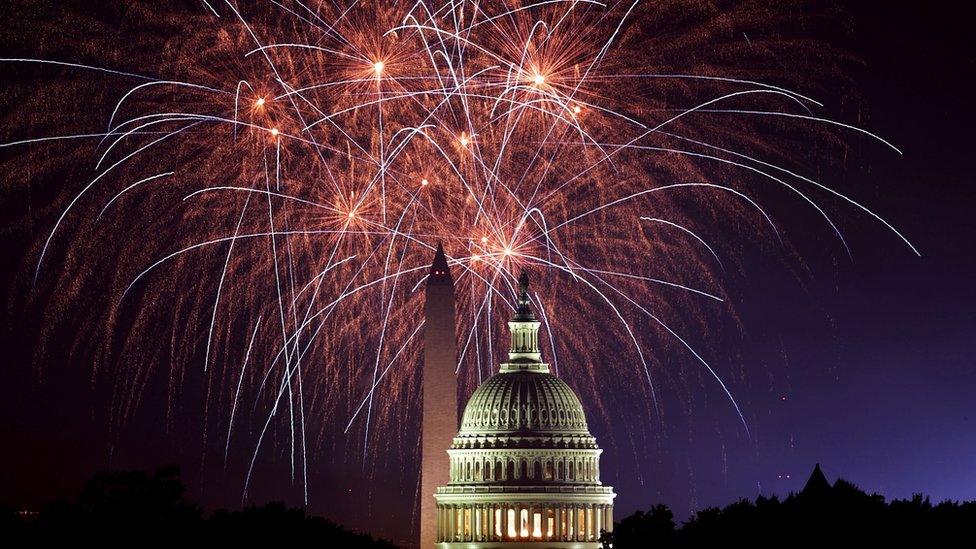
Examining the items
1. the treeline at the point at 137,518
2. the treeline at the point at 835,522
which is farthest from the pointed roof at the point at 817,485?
the treeline at the point at 137,518

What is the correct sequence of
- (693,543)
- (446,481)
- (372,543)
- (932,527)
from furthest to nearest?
(446,481) < (372,543) < (693,543) < (932,527)

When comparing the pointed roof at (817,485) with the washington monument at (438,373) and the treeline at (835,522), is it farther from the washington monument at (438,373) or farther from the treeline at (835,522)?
the washington monument at (438,373)

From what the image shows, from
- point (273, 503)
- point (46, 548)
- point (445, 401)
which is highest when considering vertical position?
point (445, 401)

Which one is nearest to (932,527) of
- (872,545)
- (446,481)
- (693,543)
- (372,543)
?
(872,545)

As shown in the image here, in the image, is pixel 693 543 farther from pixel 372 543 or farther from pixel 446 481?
pixel 446 481

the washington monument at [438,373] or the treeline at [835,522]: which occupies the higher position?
the washington monument at [438,373]

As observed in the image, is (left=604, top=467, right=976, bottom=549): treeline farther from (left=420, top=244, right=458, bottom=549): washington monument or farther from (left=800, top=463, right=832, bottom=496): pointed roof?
(left=420, top=244, right=458, bottom=549): washington monument
